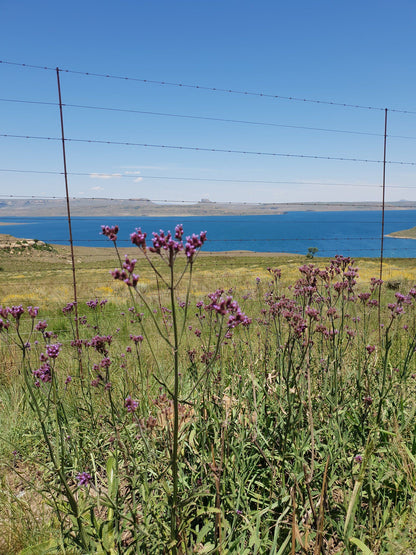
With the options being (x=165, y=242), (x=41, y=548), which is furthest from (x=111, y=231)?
(x=41, y=548)

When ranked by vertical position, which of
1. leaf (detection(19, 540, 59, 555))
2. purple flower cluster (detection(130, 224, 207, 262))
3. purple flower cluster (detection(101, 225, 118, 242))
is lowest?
leaf (detection(19, 540, 59, 555))

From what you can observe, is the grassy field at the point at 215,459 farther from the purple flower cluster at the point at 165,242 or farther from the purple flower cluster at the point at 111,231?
the purple flower cluster at the point at 111,231

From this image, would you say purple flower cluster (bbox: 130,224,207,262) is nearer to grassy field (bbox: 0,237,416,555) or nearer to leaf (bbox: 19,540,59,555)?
grassy field (bbox: 0,237,416,555)

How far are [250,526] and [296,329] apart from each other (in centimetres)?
112

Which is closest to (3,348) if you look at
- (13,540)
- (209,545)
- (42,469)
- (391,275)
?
(42,469)

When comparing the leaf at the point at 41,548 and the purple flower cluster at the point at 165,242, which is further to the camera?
the leaf at the point at 41,548

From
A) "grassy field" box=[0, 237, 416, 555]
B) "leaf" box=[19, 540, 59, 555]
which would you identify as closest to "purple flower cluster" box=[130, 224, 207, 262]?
"grassy field" box=[0, 237, 416, 555]

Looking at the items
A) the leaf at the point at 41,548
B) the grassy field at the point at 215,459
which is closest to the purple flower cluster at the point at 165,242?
the grassy field at the point at 215,459

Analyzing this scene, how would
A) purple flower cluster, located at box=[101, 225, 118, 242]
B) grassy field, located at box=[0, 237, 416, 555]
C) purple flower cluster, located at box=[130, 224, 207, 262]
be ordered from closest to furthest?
1. purple flower cluster, located at box=[130, 224, 207, 262]
2. purple flower cluster, located at box=[101, 225, 118, 242]
3. grassy field, located at box=[0, 237, 416, 555]

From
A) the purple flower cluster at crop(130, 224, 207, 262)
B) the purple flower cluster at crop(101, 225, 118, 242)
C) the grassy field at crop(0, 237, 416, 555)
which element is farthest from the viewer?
Result: the grassy field at crop(0, 237, 416, 555)

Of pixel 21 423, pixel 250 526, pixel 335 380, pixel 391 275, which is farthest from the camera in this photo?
pixel 391 275

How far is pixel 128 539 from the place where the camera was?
2309 mm

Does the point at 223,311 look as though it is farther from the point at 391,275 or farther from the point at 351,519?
the point at 391,275

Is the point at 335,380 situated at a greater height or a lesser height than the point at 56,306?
greater
